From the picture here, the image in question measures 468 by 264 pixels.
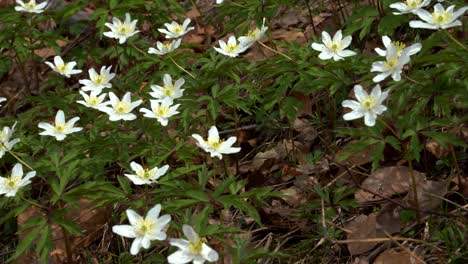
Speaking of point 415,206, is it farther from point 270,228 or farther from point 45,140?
point 45,140

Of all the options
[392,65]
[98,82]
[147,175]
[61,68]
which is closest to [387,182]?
[392,65]

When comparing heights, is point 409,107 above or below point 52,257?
above

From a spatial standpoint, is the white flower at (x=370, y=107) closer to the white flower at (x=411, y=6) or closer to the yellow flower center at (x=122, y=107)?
the white flower at (x=411, y=6)

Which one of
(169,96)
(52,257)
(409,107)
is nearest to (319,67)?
(409,107)

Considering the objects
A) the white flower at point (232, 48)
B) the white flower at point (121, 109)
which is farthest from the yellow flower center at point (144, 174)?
the white flower at point (232, 48)

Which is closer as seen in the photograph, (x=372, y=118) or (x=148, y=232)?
(x=148, y=232)

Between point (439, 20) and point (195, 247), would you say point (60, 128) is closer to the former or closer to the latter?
point (195, 247)
